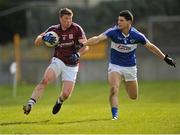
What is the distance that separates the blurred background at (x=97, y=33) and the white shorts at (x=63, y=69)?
84.9 feet

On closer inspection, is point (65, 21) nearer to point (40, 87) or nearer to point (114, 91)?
point (40, 87)

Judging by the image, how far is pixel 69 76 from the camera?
17188 millimetres

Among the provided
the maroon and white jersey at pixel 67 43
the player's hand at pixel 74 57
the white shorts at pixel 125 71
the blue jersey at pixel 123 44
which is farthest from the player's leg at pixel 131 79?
the maroon and white jersey at pixel 67 43

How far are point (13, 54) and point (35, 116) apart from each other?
3205 centimetres

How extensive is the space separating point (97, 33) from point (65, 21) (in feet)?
102

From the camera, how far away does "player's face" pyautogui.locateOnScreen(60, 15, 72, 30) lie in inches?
663

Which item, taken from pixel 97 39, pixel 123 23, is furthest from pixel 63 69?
pixel 123 23

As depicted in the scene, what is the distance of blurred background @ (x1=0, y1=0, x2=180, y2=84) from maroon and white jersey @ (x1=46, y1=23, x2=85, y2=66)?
26.0 meters

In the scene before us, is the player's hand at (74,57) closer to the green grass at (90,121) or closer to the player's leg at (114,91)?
the player's leg at (114,91)

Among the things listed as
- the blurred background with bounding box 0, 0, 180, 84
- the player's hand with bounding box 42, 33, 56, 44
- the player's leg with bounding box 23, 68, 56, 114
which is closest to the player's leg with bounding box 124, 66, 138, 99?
the player's leg with bounding box 23, 68, 56, 114

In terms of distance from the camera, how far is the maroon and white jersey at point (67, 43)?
17.0m

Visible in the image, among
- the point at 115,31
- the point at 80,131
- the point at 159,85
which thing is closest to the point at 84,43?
the point at 115,31

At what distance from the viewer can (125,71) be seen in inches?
660

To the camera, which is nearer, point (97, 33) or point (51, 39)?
point (51, 39)
